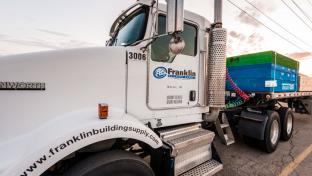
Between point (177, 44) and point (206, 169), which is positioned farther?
point (206, 169)

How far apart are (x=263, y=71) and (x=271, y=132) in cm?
157

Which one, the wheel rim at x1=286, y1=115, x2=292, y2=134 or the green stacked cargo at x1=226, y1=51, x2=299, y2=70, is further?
the wheel rim at x1=286, y1=115, x2=292, y2=134

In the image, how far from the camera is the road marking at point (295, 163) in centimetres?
361

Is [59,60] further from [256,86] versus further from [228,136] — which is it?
[256,86]

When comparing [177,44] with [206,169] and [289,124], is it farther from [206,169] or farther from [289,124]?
[289,124]

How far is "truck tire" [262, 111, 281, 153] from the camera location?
4457mm

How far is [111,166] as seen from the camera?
1.81 metres

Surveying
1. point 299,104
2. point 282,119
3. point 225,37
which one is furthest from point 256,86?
point 299,104

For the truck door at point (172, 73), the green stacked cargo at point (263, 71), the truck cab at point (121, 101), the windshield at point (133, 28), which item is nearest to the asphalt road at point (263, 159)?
the truck cab at point (121, 101)

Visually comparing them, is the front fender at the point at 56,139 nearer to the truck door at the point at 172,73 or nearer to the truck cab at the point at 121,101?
the truck cab at the point at 121,101

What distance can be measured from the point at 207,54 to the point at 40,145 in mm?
2580

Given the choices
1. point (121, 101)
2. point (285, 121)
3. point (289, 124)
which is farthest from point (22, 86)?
point (289, 124)

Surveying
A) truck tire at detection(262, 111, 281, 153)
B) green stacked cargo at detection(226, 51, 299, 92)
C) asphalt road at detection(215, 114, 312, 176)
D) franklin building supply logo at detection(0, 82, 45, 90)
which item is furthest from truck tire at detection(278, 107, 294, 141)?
franklin building supply logo at detection(0, 82, 45, 90)

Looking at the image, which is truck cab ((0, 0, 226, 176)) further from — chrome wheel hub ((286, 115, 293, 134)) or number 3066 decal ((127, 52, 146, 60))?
chrome wheel hub ((286, 115, 293, 134))
